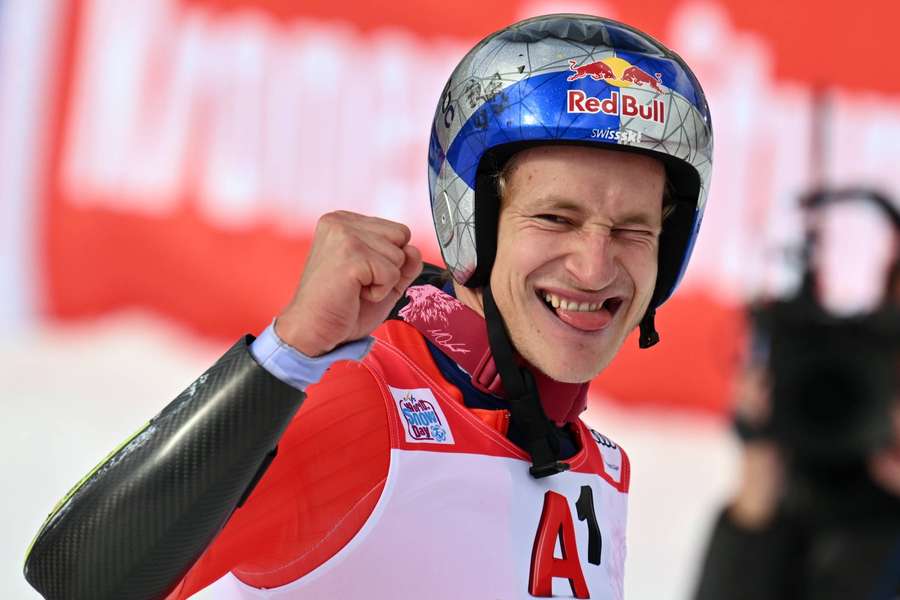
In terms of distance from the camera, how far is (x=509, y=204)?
8.22 ft

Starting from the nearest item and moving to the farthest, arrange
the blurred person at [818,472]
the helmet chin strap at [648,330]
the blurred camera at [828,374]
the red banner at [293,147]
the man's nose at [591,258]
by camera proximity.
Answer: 1. the man's nose at [591,258]
2. the helmet chin strap at [648,330]
3. the blurred person at [818,472]
4. the blurred camera at [828,374]
5. the red banner at [293,147]

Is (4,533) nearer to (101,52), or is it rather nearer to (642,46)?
(101,52)

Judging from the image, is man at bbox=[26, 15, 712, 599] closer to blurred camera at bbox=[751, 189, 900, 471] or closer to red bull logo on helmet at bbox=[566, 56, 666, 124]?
red bull logo on helmet at bbox=[566, 56, 666, 124]

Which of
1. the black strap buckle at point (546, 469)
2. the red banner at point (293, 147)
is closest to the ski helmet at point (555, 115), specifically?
the black strap buckle at point (546, 469)

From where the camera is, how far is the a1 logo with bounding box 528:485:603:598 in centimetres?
243

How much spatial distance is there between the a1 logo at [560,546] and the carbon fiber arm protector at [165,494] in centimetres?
73

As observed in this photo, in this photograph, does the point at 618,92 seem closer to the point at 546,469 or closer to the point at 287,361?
the point at 546,469

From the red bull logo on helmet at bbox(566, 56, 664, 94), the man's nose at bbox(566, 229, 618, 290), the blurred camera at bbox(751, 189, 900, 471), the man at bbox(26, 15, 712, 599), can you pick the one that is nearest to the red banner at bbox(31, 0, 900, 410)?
the blurred camera at bbox(751, 189, 900, 471)

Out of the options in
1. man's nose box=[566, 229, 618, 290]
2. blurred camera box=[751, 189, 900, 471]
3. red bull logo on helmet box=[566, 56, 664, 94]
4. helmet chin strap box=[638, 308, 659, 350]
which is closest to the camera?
man's nose box=[566, 229, 618, 290]

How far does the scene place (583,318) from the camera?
248 cm

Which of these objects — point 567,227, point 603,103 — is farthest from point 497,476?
point 603,103

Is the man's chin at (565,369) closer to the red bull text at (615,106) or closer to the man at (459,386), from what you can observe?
the man at (459,386)

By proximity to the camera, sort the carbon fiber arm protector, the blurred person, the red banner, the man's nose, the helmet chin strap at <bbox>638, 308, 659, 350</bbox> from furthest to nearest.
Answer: the red banner
the blurred person
the helmet chin strap at <bbox>638, 308, 659, 350</bbox>
the man's nose
the carbon fiber arm protector

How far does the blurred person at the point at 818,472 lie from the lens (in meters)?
5.03
